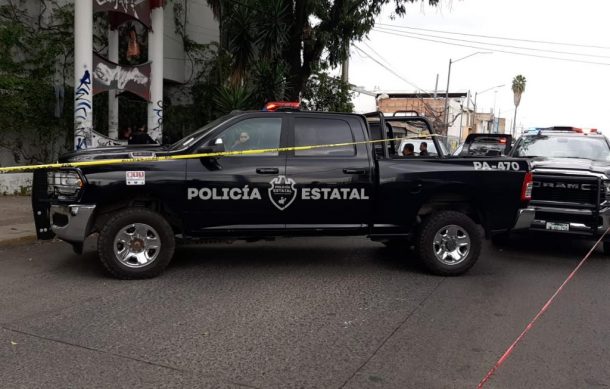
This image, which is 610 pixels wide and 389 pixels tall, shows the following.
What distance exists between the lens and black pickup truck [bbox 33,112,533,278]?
6047mm

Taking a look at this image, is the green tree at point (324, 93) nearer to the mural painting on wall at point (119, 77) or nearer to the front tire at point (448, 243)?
the mural painting on wall at point (119, 77)

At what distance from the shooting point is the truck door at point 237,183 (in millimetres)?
6207

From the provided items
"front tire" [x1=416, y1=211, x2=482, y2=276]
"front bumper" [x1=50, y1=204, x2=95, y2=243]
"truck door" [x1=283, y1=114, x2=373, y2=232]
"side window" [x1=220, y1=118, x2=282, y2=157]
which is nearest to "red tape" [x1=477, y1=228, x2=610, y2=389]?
"front tire" [x1=416, y1=211, x2=482, y2=276]

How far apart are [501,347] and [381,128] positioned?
3.70 m

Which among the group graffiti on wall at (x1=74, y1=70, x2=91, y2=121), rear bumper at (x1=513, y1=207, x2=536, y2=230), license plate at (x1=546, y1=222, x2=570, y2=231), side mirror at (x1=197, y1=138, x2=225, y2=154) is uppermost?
graffiti on wall at (x1=74, y1=70, x2=91, y2=121)

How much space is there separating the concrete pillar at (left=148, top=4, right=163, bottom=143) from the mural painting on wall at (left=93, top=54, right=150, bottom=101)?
143 mm

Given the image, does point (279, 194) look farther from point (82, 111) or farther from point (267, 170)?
point (82, 111)

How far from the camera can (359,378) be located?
12.7 feet

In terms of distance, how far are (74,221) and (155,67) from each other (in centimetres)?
845

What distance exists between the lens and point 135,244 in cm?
614

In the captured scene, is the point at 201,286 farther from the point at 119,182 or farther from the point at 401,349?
the point at 401,349

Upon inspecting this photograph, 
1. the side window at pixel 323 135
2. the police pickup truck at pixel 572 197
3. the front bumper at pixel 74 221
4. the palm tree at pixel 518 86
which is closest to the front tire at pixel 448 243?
the side window at pixel 323 135

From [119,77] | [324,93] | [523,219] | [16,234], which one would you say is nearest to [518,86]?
[324,93]

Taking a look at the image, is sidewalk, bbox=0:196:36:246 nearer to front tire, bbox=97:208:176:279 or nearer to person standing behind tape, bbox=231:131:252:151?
front tire, bbox=97:208:176:279
